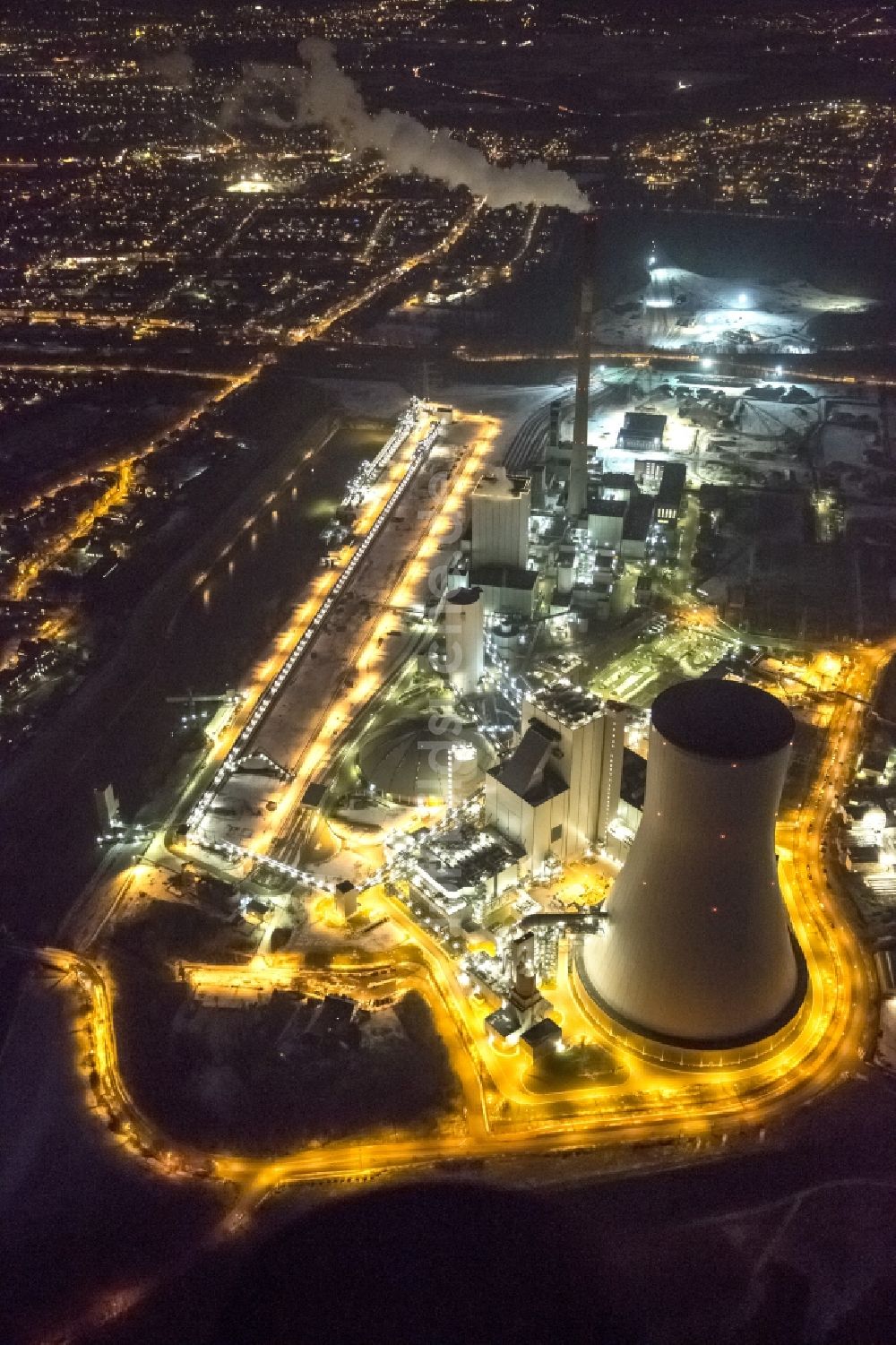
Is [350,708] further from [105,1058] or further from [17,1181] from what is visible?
[17,1181]

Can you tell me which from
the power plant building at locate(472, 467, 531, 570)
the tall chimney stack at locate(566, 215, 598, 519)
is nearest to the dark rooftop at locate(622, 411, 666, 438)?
the tall chimney stack at locate(566, 215, 598, 519)

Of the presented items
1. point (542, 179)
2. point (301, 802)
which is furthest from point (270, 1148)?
point (542, 179)

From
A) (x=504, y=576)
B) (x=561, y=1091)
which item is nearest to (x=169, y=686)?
(x=504, y=576)

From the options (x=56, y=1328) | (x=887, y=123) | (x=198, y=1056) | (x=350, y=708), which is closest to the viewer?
(x=56, y=1328)

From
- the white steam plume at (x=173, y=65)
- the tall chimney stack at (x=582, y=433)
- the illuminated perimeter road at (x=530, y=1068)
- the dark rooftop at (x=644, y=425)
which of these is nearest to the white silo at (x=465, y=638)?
the illuminated perimeter road at (x=530, y=1068)

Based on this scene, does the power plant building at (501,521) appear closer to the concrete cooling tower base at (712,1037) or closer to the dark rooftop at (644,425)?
the dark rooftop at (644,425)

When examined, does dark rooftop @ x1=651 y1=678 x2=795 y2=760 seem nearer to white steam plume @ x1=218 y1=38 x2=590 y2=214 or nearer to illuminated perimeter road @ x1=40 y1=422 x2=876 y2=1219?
illuminated perimeter road @ x1=40 y1=422 x2=876 y2=1219
